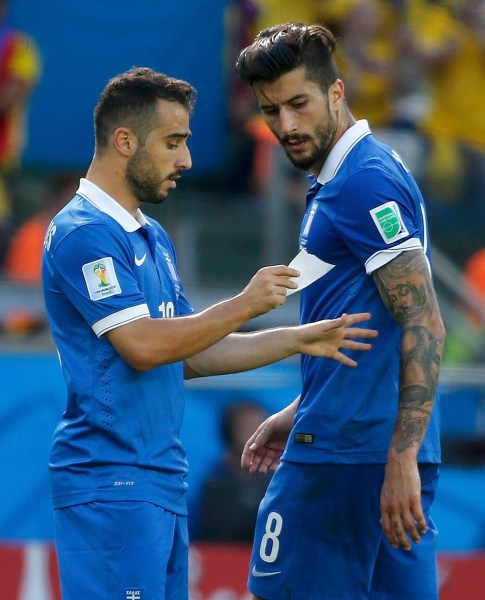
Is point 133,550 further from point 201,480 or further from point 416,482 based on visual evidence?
point 201,480

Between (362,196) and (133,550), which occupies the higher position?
(362,196)

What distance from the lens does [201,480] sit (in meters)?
6.02

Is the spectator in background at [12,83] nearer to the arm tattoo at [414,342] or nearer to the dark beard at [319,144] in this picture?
the dark beard at [319,144]

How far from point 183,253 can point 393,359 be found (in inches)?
115

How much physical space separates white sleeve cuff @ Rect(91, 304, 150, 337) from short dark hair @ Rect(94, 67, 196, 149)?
532 millimetres

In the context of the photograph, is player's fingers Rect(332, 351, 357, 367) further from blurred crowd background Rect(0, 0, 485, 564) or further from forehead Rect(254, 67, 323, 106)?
blurred crowd background Rect(0, 0, 485, 564)

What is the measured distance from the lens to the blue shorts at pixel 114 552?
12.1 ft

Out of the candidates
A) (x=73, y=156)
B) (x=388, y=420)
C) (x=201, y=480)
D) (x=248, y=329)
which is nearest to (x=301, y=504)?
(x=388, y=420)

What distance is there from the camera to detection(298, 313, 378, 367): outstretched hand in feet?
12.1

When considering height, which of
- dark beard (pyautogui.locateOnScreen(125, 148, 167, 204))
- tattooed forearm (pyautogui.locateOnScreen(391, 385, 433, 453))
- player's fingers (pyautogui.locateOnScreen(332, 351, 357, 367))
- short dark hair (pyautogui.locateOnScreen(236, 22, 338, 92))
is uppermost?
short dark hair (pyautogui.locateOnScreen(236, 22, 338, 92))

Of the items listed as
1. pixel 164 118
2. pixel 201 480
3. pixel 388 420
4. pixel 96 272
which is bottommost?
pixel 201 480

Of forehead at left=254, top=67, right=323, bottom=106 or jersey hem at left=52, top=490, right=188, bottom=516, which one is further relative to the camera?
forehead at left=254, top=67, right=323, bottom=106

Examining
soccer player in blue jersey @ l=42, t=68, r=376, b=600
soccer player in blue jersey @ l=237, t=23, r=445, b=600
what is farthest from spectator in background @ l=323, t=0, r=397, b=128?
soccer player in blue jersey @ l=42, t=68, r=376, b=600

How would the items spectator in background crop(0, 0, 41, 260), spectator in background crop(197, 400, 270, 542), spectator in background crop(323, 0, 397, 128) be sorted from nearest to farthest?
spectator in background crop(197, 400, 270, 542) < spectator in background crop(323, 0, 397, 128) < spectator in background crop(0, 0, 41, 260)
